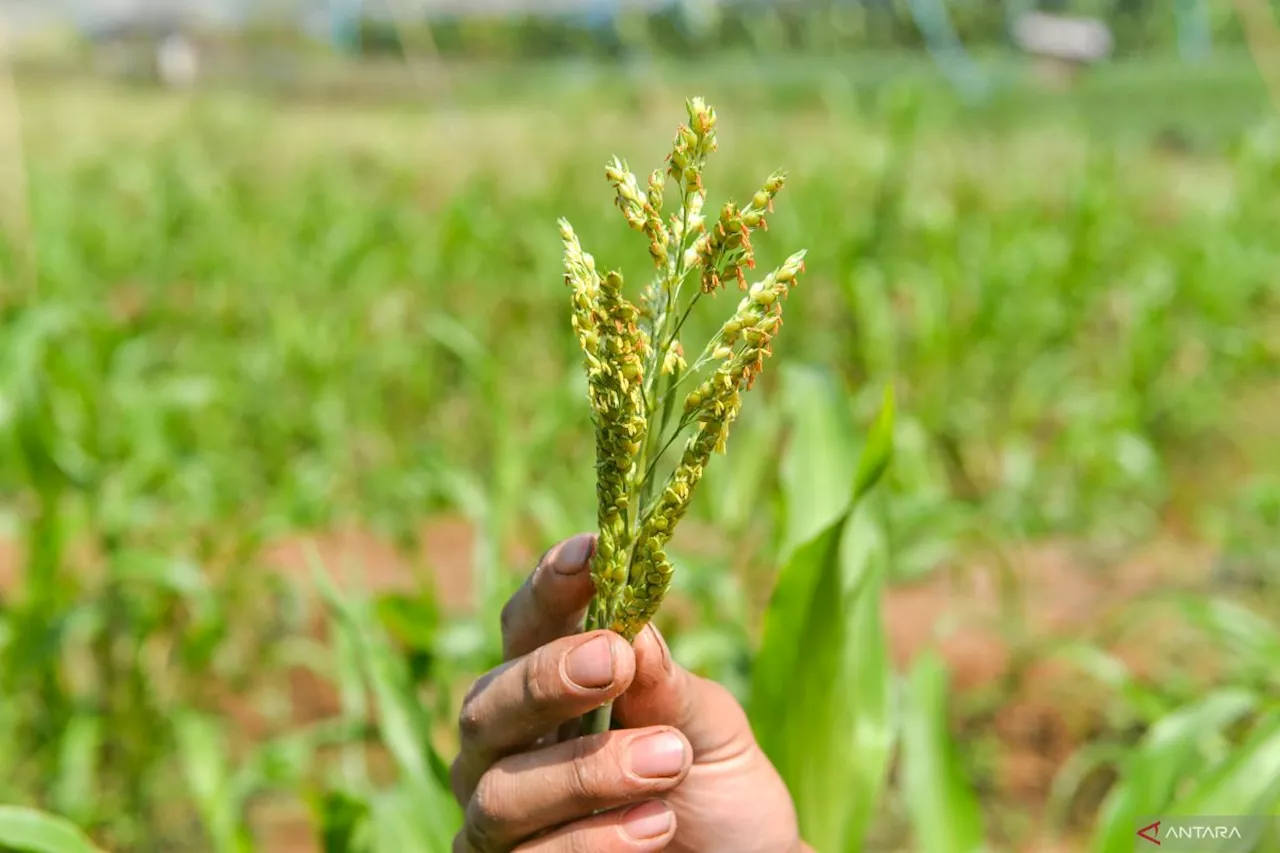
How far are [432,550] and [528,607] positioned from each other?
8.40 feet

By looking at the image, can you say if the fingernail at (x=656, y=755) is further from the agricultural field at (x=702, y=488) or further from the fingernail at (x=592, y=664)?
the agricultural field at (x=702, y=488)

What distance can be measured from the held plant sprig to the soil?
1.29 m

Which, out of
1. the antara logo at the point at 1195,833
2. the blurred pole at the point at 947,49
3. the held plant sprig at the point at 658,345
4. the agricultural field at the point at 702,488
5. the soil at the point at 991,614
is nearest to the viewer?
the held plant sprig at the point at 658,345

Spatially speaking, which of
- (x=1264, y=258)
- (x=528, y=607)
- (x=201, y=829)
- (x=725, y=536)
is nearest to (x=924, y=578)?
(x=725, y=536)

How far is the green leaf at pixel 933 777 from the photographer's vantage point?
1.29 meters

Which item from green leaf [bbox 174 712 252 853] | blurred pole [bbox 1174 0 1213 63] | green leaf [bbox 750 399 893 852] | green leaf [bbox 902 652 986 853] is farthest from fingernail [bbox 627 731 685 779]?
blurred pole [bbox 1174 0 1213 63]

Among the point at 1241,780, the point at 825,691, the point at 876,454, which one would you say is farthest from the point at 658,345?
the point at 1241,780

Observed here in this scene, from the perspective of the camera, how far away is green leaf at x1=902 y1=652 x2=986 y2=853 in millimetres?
1294

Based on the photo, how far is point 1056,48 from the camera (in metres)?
7.77

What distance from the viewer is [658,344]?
54 centimetres

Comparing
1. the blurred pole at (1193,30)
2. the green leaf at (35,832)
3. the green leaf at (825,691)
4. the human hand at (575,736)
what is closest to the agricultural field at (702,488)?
the green leaf at (825,691)

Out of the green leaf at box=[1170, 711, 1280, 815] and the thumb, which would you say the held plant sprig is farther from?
the green leaf at box=[1170, 711, 1280, 815]

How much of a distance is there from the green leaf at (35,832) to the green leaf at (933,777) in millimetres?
940

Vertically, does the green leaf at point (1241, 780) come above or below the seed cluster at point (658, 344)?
below
